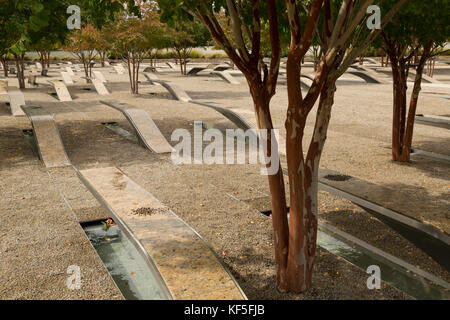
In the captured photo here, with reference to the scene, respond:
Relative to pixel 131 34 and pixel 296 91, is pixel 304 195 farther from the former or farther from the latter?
pixel 131 34

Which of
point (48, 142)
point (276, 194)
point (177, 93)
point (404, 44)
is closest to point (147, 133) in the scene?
point (48, 142)

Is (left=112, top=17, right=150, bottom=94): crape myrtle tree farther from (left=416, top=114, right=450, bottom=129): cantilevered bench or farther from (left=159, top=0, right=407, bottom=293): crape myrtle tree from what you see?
(left=159, top=0, right=407, bottom=293): crape myrtle tree

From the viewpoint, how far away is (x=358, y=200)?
21.1 feet

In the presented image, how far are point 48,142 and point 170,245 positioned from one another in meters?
6.70

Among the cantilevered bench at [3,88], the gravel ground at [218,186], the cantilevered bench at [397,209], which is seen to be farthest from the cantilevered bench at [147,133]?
the cantilevered bench at [3,88]

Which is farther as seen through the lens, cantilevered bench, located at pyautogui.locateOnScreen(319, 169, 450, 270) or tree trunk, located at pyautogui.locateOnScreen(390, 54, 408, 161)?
tree trunk, located at pyautogui.locateOnScreen(390, 54, 408, 161)

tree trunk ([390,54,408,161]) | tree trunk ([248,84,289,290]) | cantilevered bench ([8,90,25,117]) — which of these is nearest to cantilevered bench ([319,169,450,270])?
tree trunk ([248,84,289,290])

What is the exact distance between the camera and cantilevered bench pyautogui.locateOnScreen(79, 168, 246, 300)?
413 cm

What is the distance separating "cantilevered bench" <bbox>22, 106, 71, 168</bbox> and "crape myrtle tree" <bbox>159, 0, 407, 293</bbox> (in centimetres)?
624

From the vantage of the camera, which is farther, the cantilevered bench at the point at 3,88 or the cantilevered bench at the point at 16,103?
the cantilevered bench at the point at 3,88

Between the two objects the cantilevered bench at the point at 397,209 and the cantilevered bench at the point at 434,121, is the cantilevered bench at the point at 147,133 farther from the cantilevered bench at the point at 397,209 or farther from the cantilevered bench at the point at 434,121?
the cantilevered bench at the point at 434,121

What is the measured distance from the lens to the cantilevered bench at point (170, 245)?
4129 mm

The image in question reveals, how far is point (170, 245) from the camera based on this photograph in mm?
4949

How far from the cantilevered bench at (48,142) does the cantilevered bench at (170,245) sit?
2675mm
